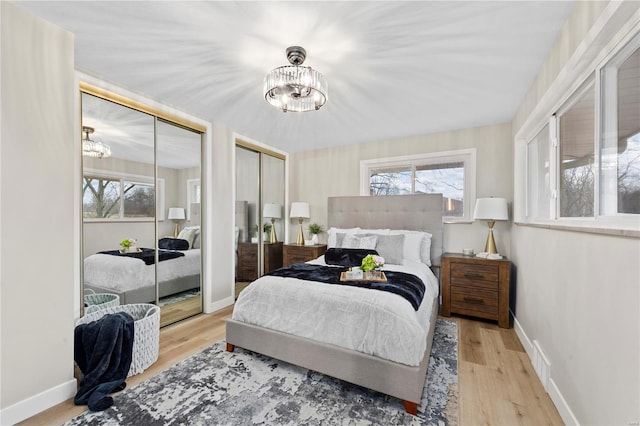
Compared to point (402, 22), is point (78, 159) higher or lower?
lower

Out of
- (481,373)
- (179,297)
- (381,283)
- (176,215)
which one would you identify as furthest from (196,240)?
(481,373)

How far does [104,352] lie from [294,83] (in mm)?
2360

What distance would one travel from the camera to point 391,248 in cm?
330

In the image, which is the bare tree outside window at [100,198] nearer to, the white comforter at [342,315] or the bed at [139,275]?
the bed at [139,275]

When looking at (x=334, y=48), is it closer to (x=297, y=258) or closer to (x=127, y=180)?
(x=127, y=180)

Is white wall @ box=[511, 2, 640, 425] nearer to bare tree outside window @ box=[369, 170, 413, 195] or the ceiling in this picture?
the ceiling

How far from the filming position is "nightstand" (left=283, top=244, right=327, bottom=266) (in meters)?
Answer: 4.27

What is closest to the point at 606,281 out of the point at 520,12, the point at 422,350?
the point at 422,350

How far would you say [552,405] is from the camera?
1.76 meters

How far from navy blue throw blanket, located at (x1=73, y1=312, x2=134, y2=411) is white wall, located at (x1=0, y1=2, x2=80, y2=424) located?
10cm

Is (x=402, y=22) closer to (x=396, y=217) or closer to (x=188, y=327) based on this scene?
(x=396, y=217)

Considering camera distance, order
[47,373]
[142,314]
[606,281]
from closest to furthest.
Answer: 1. [606,281]
2. [47,373]
3. [142,314]

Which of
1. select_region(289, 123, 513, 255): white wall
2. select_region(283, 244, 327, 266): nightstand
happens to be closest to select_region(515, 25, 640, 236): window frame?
select_region(289, 123, 513, 255): white wall

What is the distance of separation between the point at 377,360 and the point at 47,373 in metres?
2.14
